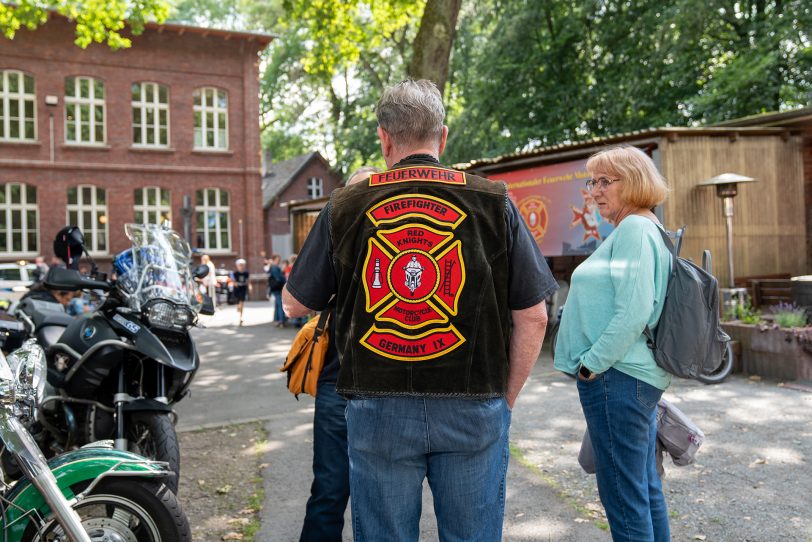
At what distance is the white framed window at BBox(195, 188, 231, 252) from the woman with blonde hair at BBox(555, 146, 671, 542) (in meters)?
27.5

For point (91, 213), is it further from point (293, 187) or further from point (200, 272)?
point (200, 272)

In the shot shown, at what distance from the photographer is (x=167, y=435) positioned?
12.9 feet

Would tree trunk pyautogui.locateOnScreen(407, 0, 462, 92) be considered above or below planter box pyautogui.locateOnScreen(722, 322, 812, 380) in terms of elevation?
above

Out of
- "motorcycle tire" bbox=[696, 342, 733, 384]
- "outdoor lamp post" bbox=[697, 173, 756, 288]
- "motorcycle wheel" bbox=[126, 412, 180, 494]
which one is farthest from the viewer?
"outdoor lamp post" bbox=[697, 173, 756, 288]

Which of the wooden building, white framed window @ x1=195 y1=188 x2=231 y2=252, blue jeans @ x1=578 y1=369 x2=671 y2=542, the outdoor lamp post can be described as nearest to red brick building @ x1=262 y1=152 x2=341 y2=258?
white framed window @ x1=195 y1=188 x2=231 y2=252

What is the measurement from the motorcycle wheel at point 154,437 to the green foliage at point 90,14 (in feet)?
34.1

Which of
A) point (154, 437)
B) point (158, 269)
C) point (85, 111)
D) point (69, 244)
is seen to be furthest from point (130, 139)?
point (154, 437)

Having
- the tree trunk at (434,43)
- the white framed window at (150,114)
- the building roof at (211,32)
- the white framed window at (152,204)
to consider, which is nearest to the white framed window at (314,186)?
the building roof at (211,32)

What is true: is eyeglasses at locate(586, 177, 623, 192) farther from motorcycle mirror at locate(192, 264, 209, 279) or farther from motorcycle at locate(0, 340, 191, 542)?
motorcycle mirror at locate(192, 264, 209, 279)

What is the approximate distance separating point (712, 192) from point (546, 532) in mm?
8182

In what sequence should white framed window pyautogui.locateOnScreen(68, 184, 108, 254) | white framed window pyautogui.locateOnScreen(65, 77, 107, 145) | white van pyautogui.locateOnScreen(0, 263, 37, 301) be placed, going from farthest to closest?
white framed window pyautogui.locateOnScreen(65, 77, 107, 145) < white framed window pyautogui.locateOnScreen(68, 184, 108, 254) < white van pyautogui.locateOnScreen(0, 263, 37, 301)

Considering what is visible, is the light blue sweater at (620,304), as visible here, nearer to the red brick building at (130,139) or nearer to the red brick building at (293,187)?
the red brick building at (130,139)

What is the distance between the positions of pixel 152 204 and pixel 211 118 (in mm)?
4221

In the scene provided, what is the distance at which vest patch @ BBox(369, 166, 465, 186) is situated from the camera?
2.08 metres
